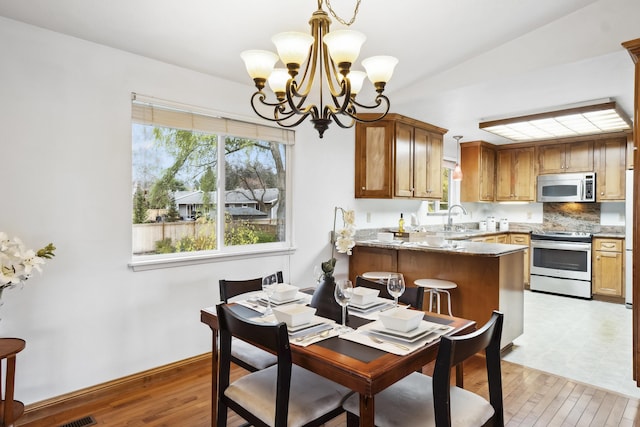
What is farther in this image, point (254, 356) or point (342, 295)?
point (254, 356)

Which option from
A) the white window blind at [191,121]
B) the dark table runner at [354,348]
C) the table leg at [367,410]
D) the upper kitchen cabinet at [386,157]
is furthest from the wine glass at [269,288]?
the upper kitchen cabinet at [386,157]

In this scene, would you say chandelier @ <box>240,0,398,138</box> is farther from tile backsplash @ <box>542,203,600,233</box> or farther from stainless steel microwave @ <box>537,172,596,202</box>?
tile backsplash @ <box>542,203,600,233</box>

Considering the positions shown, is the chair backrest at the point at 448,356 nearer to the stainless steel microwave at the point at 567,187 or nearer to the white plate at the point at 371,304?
the white plate at the point at 371,304

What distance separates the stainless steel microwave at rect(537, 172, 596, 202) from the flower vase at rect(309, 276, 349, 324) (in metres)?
5.29

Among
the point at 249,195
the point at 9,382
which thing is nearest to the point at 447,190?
the point at 249,195

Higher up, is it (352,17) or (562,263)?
(352,17)

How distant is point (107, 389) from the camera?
2.50 meters

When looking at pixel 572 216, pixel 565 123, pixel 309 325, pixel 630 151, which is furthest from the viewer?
pixel 572 216

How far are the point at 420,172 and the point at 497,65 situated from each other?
1747mm

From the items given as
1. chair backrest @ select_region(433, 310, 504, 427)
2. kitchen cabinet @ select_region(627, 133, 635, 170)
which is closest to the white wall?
chair backrest @ select_region(433, 310, 504, 427)

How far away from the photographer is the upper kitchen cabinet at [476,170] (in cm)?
604

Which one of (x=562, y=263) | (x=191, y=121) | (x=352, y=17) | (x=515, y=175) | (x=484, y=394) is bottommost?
(x=484, y=394)

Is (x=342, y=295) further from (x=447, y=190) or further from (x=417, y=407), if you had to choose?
(x=447, y=190)

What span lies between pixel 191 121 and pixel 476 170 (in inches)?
185
